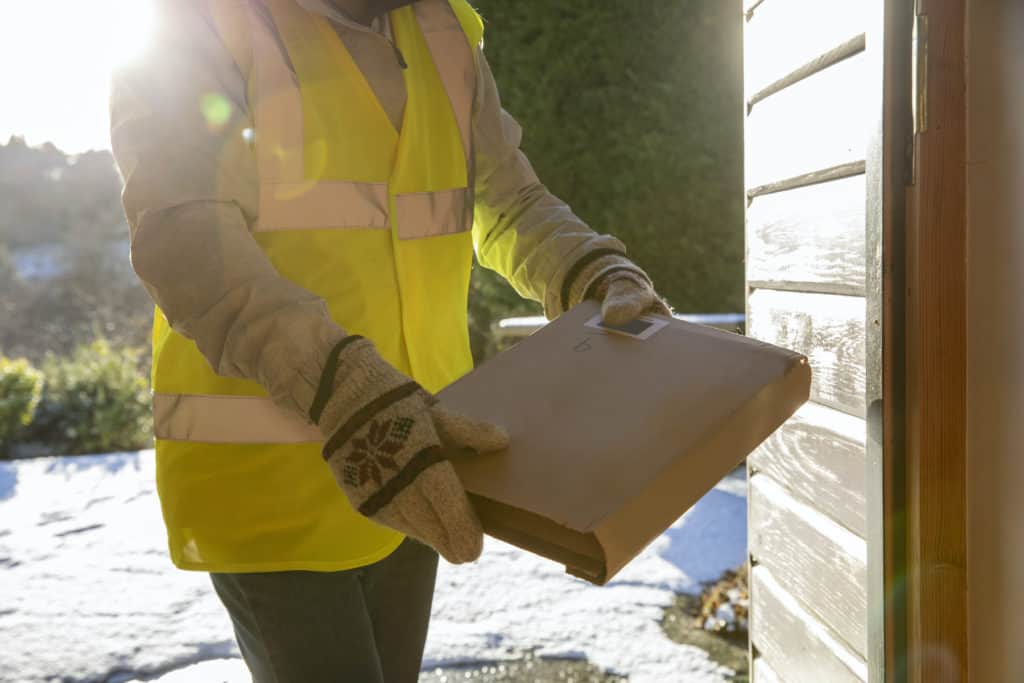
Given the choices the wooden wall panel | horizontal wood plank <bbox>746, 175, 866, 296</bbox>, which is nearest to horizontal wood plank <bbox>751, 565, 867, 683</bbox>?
the wooden wall panel

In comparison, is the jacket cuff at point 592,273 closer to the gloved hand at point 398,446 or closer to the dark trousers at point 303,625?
the gloved hand at point 398,446

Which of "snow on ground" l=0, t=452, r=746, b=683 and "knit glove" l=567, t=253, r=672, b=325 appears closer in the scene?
"knit glove" l=567, t=253, r=672, b=325

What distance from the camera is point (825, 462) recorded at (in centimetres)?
175

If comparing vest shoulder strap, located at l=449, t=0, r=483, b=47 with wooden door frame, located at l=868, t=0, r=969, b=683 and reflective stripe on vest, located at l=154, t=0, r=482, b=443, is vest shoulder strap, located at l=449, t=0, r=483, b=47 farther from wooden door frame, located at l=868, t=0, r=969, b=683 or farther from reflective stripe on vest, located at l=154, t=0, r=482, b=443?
wooden door frame, located at l=868, t=0, r=969, b=683

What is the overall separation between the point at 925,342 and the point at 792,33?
2.76ft

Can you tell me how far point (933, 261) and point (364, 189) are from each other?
84 cm

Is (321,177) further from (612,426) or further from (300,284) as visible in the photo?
(612,426)

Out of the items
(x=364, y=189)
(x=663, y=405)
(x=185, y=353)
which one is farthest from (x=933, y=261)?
(x=185, y=353)

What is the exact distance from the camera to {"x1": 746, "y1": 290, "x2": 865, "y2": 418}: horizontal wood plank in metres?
1.56

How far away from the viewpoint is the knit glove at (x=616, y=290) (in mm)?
1368

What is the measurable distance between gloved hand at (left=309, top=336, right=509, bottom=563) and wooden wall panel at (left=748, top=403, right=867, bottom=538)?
78cm

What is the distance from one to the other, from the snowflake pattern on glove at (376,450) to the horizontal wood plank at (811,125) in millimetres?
867

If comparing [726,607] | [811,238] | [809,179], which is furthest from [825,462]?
[726,607]

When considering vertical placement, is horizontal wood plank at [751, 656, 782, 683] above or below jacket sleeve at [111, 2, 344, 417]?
below
